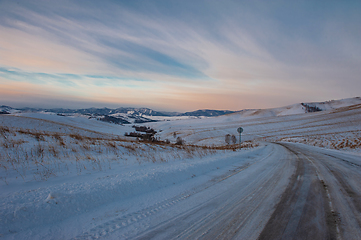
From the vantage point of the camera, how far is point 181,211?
4035mm

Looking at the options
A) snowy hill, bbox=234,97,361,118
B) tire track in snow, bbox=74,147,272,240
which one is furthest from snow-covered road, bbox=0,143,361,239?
snowy hill, bbox=234,97,361,118

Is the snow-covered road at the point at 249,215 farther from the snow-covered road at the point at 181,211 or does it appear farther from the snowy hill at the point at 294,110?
the snowy hill at the point at 294,110

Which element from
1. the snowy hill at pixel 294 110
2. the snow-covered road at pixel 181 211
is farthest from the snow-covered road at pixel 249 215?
the snowy hill at pixel 294 110

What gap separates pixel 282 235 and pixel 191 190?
2.70 metres

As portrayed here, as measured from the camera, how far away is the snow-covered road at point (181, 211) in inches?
126

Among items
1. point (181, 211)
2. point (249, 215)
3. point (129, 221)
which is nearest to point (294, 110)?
point (249, 215)

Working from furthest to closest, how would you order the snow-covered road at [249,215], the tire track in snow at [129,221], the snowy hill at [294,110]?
the snowy hill at [294,110] < the snow-covered road at [249,215] < the tire track in snow at [129,221]

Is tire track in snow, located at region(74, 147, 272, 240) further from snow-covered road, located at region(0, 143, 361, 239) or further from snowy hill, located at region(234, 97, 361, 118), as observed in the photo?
snowy hill, located at region(234, 97, 361, 118)

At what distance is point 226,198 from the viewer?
483cm

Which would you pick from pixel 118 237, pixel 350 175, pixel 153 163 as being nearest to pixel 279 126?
pixel 350 175

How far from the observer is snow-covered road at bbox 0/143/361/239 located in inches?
126

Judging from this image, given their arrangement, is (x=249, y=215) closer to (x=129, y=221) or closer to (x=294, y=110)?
(x=129, y=221)

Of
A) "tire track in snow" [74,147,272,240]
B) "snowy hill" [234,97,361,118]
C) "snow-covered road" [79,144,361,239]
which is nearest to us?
"tire track in snow" [74,147,272,240]

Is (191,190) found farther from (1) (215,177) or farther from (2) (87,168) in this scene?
(2) (87,168)
